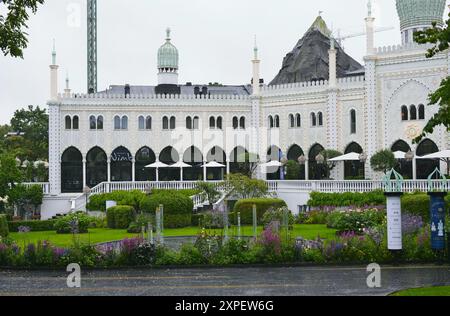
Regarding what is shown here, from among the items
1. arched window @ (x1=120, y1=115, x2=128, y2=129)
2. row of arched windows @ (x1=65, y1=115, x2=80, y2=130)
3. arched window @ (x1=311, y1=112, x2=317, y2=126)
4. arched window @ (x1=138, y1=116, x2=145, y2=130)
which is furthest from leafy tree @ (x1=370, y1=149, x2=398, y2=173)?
row of arched windows @ (x1=65, y1=115, x2=80, y2=130)

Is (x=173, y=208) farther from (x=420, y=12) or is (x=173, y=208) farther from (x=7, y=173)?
(x=420, y=12)

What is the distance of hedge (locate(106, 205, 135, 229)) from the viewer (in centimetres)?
3959

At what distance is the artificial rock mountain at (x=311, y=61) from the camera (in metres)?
69.9

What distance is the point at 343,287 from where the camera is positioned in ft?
62.8

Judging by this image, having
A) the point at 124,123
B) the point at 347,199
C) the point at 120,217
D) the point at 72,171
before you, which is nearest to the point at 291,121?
the point at 124,123

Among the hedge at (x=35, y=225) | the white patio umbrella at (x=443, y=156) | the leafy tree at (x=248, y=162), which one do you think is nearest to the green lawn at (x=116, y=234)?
the hedge at (x=35, y=225)

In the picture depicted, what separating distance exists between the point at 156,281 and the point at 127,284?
892 millimetres

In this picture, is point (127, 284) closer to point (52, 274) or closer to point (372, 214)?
point (52, 274)

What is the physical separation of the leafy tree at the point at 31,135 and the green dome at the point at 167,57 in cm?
1446

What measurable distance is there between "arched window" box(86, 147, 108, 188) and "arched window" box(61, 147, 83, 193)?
755mm

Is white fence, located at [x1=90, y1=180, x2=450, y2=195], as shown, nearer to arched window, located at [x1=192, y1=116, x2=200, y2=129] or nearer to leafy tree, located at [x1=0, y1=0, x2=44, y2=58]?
arched window, located at [x1=192, y1=116, x2=200, y2=129]

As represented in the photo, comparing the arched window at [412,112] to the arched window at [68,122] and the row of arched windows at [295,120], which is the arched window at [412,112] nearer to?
the row of arched windows at [295,120]

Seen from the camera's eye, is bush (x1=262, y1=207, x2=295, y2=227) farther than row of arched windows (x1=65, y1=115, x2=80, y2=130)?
No
